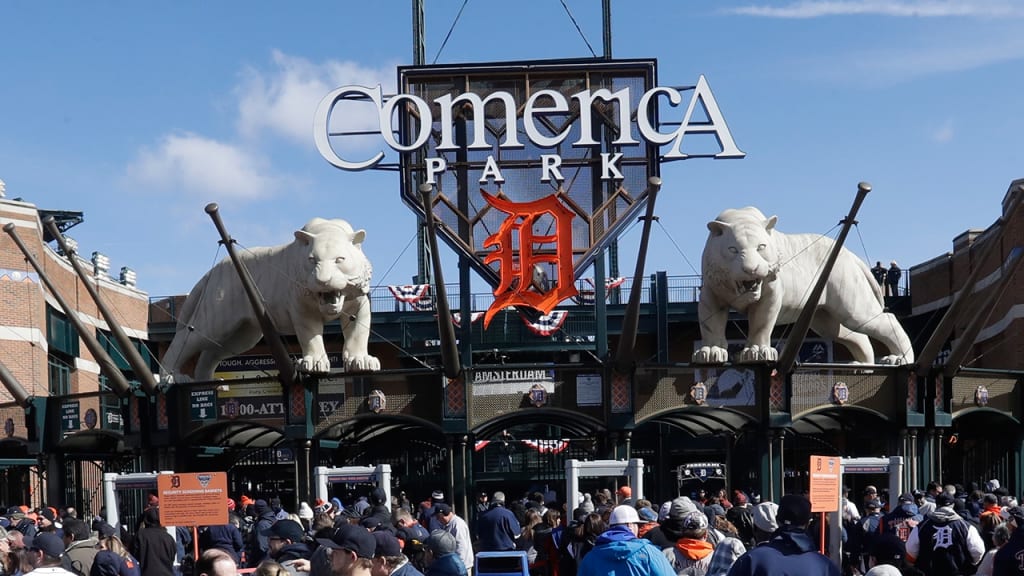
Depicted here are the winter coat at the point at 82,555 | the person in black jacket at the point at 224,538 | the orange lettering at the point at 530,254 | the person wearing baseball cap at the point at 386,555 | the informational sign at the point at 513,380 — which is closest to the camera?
the person wearing baseball cap at the point at 386,555

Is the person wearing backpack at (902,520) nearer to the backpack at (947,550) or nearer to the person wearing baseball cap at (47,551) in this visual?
the backpack at (947,550)

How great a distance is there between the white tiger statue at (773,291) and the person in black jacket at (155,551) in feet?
50.2

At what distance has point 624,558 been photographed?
8836 millimetres

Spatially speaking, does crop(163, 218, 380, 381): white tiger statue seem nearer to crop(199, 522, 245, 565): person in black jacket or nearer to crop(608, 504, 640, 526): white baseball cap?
crop(199, 522, 245, 565): person in black jacket

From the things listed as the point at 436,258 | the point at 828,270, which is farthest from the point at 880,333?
the point at 436,258

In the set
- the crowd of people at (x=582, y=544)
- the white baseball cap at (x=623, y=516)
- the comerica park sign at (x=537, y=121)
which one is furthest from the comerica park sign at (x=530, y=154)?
the white baseball cap at (x=623, y=516)

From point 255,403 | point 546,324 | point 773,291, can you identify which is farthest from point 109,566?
point 546,324

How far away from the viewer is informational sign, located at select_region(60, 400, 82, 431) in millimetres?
30844

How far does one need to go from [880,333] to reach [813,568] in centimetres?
2279

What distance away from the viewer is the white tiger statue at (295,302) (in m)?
27.5

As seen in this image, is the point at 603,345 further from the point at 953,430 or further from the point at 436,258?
the point at 953,430

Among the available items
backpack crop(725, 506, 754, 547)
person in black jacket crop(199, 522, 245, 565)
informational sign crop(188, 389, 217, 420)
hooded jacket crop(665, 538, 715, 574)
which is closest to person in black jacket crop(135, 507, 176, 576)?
person in black jacket crop(199, 522, 245, 565)

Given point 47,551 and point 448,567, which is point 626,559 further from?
point 47,551

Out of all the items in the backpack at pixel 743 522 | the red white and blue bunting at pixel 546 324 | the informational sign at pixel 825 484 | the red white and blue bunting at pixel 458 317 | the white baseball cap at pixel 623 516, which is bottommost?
the backpack at pixel 743 522
